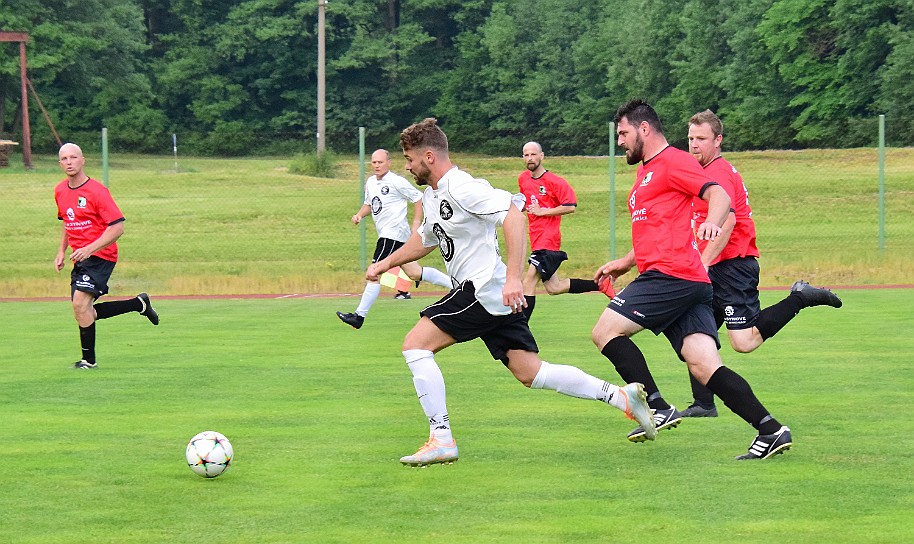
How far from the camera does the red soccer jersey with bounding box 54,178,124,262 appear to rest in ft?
37.3

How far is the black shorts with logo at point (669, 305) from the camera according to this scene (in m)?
7.40

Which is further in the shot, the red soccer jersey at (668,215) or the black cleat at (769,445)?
the red soccer jersey at (668,215)

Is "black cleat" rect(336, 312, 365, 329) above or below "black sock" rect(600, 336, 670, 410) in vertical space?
below

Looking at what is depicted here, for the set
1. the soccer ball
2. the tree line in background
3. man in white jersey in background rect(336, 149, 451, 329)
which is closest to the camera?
the soccer ball

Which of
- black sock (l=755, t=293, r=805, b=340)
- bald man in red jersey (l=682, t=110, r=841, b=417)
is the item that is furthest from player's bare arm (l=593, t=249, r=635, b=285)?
black sock (l=755, t=293, r=805, b=340)

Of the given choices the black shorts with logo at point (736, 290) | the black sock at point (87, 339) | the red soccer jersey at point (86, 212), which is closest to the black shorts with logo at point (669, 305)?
the black shorts with logo at point (736, 290)

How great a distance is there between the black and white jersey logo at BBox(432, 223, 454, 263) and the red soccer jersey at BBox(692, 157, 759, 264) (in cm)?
197

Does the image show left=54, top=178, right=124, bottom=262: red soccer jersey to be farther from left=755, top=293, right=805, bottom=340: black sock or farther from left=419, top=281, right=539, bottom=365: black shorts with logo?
left=755, top=293, right=805, bottom=340: black sock

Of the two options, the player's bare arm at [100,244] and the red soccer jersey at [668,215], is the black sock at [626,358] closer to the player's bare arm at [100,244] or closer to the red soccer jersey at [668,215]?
the red soccer jersey at [668,215]

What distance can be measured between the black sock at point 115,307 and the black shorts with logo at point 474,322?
18.5 feet

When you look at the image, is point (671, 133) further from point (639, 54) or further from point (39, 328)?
point (39, 328)

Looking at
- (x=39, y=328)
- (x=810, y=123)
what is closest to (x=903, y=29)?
(x=810, y=123)

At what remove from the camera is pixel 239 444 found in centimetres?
782

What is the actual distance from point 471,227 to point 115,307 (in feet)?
→ 19.7
